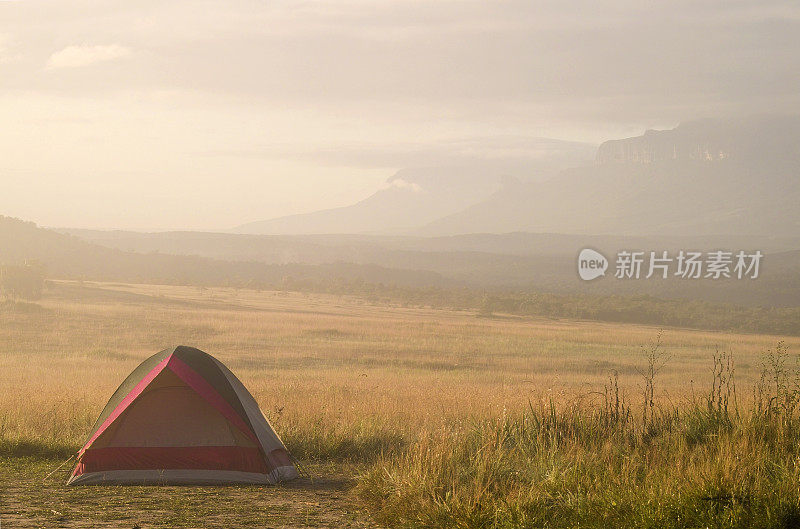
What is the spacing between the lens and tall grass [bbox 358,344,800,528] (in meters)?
8.67

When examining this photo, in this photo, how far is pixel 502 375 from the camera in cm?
3847

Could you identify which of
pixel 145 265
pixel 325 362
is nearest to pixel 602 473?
pixel 325 362

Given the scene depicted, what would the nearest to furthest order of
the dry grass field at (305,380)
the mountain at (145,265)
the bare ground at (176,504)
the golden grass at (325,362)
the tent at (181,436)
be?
the bare ground at (176,504) < the dry grass field at (305,380) < the tent at (181,436) < the golden grass at (325,362) < the mountain at (145,265)

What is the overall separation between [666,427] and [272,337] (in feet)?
141

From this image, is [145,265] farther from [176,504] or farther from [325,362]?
[176,504]

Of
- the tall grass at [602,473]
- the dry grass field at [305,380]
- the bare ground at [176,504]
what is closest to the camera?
the tall grass at [602,473]

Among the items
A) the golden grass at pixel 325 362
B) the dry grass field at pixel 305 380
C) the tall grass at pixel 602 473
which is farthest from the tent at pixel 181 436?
the tall grass at pixel 602 473

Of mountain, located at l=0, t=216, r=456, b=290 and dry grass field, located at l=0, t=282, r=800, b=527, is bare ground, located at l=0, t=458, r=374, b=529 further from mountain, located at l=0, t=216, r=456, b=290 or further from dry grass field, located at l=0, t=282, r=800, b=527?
mountain, located at l=0, t=216, r=456, b=290

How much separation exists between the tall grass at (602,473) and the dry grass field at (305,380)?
0.81 feet

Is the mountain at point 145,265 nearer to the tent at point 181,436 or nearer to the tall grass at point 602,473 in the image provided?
the tent at point 181,436

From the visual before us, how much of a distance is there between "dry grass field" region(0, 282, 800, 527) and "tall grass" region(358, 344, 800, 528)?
0.81 ft

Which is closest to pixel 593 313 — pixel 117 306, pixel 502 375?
pixel 117 306

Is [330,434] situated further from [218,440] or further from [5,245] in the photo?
[5,245]

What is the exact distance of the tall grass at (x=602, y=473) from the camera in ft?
28.5
